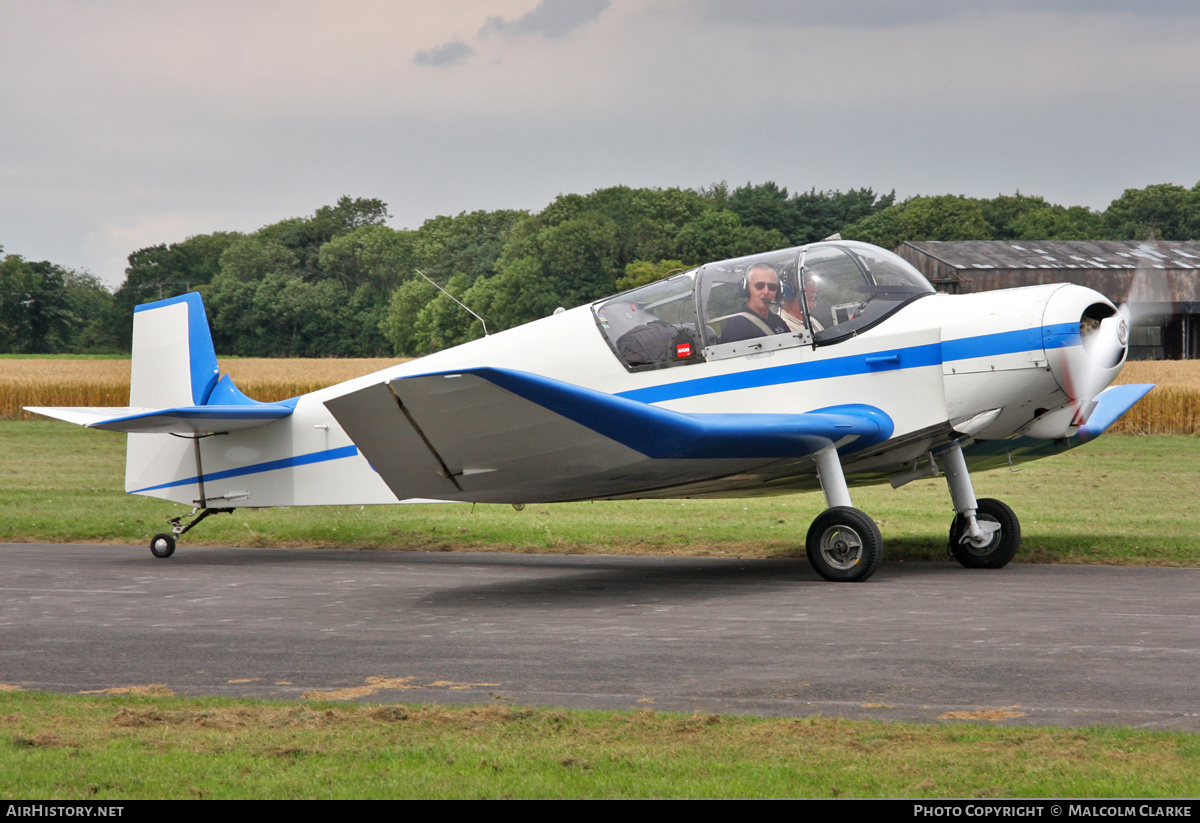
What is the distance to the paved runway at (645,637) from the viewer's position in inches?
223

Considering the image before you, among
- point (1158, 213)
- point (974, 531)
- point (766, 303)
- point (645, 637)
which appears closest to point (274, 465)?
point (766, 303)

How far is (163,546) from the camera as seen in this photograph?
40.1 ft

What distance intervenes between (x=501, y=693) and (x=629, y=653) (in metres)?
1.21

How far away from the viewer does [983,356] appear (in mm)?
9461

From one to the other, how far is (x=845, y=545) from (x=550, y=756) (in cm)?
537

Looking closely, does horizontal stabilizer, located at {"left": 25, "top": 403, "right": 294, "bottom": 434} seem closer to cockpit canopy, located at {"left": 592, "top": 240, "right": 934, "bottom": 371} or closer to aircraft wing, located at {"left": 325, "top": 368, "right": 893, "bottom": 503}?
aircraft wing, located at {"left": 325, "top": 368, "right": 893, "bottom": 503}

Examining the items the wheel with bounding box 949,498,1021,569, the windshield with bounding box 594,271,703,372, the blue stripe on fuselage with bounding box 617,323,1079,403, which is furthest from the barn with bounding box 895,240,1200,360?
the blue stripe on fuselage with bounding box 617,323,1079,403

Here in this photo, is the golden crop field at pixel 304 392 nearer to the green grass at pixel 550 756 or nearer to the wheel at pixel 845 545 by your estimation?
the wheel at pixel 845 545

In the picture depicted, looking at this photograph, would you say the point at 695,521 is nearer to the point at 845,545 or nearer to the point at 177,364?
the point at 845,545

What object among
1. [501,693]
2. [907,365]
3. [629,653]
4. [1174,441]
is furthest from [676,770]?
[1174,441]

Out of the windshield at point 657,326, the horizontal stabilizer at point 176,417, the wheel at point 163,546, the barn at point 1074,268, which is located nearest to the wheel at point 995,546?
the windshield at point 657,326

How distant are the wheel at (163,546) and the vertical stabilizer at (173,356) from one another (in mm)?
1369

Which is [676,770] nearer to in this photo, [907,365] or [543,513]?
[907,365]

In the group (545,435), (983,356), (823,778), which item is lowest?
(823,778)
